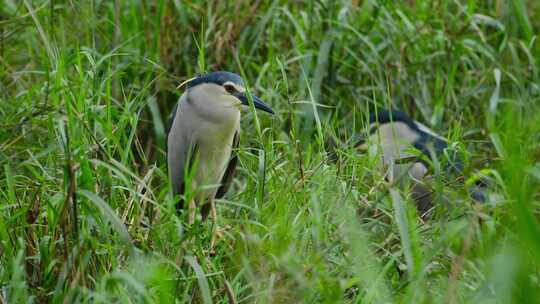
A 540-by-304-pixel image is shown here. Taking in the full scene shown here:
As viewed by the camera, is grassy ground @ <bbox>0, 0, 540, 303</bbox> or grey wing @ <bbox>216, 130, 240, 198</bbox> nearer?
grassy ground @ <bbox>0, 0, 540, 303</bbox>

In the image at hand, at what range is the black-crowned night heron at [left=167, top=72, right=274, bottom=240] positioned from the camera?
14.0 feet

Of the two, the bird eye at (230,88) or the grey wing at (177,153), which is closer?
the bird eye at (230,88)

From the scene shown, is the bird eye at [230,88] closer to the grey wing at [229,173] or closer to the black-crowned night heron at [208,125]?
the black-crowned night heron at [208,125]

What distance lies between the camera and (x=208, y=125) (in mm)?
4324

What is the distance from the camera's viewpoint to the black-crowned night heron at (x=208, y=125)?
428 centimetres

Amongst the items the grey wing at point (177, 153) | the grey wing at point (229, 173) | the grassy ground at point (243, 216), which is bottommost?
the grey wing at point (229, 173)

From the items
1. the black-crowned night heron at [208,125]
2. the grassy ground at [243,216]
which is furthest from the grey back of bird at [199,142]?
the grassy ground at [243,216]

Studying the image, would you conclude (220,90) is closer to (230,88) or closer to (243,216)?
(230,88)

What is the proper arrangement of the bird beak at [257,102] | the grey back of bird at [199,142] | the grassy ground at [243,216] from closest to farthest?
the grassy ground at [243,216] → the bird beak at [257,102] → the grey back of bird at [199,142]

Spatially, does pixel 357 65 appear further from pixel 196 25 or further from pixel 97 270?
pixel 97 270

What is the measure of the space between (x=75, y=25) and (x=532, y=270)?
2.97m

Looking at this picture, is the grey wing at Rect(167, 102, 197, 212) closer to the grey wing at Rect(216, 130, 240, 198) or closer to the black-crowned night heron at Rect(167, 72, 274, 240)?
the black-crowned night heron at Rect(167, 72, 274, 240)

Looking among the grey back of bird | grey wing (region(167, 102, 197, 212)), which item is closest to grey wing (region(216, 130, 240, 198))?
the grey back of bird

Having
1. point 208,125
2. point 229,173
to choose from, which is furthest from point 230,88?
point 229,173
